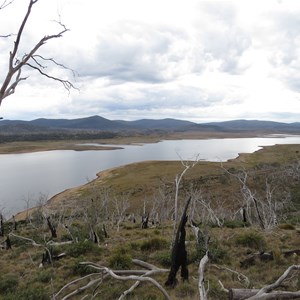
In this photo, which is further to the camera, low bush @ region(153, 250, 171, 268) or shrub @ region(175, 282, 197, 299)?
low bush @ region(153, 250, 171, 268)

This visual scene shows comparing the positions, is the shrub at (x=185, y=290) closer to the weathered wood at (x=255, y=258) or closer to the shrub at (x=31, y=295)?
the weathered wood at (x=255, y=258)

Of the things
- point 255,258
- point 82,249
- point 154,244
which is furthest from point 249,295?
point 82,249

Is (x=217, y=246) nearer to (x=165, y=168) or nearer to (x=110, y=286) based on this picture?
(x=110, y=286)

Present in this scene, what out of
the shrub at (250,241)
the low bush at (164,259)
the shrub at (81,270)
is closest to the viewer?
the shrub at (81,270)

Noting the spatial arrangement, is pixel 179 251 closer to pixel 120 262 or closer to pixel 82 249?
pixel 120 262

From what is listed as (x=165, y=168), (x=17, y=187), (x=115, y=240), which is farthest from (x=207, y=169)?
(x=115, y=240)

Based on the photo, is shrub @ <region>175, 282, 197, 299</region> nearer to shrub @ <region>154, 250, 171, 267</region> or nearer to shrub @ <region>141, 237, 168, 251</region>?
shrub @ <region>154, 250, 171, 267</region>

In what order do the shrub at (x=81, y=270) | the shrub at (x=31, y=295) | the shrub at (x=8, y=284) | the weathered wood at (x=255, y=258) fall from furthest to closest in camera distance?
the shrub at (x=81, y=270) → the weathered wood at (x=255, y=258) → the shrub at (x=8, y=284) → the shrub at (x=31, y=295)

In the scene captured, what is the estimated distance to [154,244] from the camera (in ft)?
47.3

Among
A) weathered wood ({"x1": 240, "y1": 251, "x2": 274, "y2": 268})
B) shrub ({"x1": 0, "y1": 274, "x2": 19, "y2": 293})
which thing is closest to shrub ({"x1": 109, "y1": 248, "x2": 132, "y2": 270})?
shrub ({"x1": 0, "y1": 274, "x2": 19, "y2": 293})

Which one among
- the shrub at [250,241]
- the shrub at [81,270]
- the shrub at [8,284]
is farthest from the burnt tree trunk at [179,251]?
the shrub at [250,241]

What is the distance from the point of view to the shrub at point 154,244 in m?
14.2

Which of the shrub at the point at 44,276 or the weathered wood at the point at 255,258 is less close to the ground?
the weathered wood at the point at 255,258

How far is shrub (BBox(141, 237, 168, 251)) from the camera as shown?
14216 millimetres
